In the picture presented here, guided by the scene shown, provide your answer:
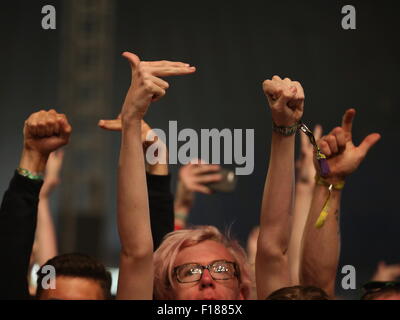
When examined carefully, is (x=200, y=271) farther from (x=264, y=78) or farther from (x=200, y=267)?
(x=264, y=78)

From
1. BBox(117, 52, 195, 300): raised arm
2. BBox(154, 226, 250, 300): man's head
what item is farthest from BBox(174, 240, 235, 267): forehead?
BBox(117, 52, 195, 300): raised arm

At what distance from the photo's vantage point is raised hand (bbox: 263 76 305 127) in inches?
60.3

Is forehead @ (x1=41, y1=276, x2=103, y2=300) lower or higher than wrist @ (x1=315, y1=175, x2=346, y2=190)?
lower

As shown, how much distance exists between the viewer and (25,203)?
154 centimetres

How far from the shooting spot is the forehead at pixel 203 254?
1.67 m

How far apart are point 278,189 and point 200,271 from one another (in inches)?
10.7

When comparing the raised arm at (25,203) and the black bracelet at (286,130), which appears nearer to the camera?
the raised arm at (25,203)

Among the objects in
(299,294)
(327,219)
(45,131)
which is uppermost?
(45,131)

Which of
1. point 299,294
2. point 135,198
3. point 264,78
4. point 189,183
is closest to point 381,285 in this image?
point 299,294

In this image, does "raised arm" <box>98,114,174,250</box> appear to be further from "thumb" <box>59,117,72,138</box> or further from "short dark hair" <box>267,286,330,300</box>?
"short dark hair" <box>267,286,330,300</box>

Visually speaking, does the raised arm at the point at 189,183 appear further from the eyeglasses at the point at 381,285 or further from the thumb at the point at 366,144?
the eyeglasses at the point at 381,285

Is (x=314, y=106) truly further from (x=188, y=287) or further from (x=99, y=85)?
(x=188, y=287)

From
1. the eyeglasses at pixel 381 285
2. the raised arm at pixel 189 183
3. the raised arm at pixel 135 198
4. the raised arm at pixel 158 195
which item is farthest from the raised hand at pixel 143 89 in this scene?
the raised arm at pixel 189 183

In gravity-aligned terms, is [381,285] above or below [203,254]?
below
